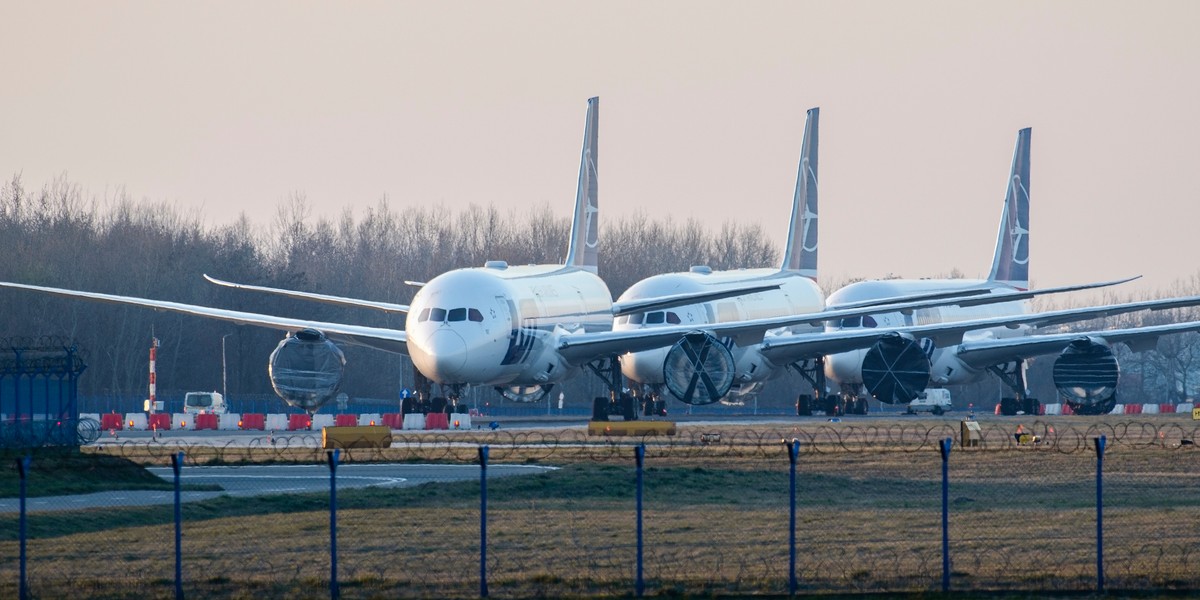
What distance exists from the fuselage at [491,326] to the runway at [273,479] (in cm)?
1207

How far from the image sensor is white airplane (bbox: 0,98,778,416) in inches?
1876

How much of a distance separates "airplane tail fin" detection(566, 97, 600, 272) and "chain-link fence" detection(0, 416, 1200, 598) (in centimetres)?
2183

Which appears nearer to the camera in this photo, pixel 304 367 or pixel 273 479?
pixel 273 479

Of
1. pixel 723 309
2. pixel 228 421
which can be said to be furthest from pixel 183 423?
pixel 723 309

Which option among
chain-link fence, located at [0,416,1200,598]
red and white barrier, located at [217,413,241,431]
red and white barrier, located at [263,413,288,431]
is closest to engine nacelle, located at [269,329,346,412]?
red and white barrier, located at [263,413,288,431]

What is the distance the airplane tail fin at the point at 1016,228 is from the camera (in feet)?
239

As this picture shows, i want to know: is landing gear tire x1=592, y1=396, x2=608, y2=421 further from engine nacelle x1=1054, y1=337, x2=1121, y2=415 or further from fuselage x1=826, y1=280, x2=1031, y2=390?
engine nacelle x1=1054, y1=337, x2=1121, y2=415

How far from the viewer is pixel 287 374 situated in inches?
2013

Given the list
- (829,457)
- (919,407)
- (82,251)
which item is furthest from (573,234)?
(82,251)

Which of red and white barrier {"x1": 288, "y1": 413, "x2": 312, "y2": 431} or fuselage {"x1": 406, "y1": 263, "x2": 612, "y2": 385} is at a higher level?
fuselage {"x1": 406, "y1": 263, "x2": 612, "y2": 385}

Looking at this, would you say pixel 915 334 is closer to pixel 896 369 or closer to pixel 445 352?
pixel 896 369

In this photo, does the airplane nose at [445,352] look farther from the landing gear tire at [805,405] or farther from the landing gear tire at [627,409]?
the landing gear tire at [805,405]

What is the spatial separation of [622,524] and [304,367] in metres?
28.8

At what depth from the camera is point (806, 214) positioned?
69750mm
